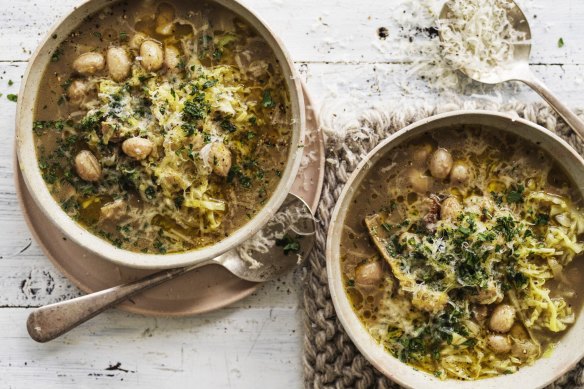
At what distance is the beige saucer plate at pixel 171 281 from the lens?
3.44 metres

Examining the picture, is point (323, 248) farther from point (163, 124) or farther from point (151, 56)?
point (151, 56)

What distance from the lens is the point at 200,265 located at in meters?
3.40

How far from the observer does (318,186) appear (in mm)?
3441

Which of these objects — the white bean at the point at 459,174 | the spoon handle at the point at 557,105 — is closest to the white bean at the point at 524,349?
the white bean at the point at 459,174

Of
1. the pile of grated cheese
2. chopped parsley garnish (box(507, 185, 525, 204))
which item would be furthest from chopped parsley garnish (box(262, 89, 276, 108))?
chopped parsley garnish (box(507, 185, 525, 204))

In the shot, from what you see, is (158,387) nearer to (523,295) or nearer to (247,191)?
(247,191)

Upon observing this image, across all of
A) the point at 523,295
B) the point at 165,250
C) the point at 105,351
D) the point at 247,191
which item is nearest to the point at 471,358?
the point at 523,295

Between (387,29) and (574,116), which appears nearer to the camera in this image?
(574,116)

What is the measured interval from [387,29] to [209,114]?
1106 mm

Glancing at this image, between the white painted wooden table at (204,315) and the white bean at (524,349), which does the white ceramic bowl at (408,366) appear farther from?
Result: the white painted wooden table at (204,315)

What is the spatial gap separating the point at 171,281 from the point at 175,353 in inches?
16.9

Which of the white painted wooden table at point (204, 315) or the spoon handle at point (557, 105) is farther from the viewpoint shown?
the white painted wooden table at point (204, 315)

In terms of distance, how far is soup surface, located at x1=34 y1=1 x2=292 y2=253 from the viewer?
3162 mm

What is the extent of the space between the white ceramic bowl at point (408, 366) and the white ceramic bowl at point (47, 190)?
303 mm
